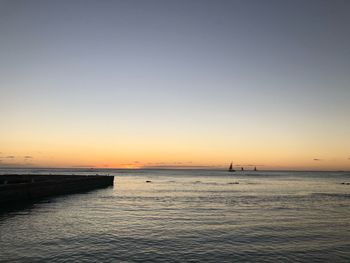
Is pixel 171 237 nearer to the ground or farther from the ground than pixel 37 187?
nearer to the ground

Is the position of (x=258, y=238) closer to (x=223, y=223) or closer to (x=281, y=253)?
(x=281, y=253)

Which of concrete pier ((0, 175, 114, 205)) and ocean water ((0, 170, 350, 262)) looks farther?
concrete pier ((0, 175, 114, 205))

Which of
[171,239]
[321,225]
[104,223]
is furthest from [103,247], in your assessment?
[321,225]

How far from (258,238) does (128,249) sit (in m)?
9.06

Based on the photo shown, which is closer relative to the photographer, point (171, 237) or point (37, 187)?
point (171, 237)

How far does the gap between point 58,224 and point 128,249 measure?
37.0 ft

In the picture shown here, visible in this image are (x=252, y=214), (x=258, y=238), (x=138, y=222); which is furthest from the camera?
(x=252, y=214)

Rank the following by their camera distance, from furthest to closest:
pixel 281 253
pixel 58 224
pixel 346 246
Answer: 1. pixel 58 224
2. pixel 346 246
3. pixel 281 253

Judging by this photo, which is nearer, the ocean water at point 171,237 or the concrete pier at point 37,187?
the ocean water at point 171,237

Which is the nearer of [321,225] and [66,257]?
[66,257]

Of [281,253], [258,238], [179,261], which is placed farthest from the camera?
[258,238]

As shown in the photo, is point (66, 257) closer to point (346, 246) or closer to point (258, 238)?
point (258, 238)

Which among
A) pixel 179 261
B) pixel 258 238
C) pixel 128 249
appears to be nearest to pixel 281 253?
pixel 258 238

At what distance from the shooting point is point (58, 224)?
96.2ft
